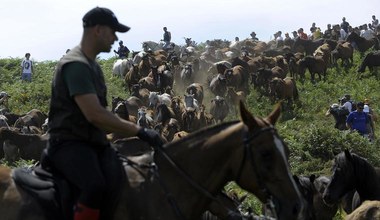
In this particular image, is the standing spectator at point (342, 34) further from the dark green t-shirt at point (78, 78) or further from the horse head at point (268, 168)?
the dark green t-shirt at point (78, 78)

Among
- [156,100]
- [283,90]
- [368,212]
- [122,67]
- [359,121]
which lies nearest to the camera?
[368,212]

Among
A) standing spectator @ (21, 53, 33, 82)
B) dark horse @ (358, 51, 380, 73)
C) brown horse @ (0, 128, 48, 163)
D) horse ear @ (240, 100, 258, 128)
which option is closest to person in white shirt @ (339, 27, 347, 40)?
dark horse @ (358, 51, 380, 73)

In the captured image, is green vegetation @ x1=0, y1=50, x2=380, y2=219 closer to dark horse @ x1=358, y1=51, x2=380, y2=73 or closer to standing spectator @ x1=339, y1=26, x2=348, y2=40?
dark horse @ x1=358, y1=51, x2=380, y2=73

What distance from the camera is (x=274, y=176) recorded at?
239 inches

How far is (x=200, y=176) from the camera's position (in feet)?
20.9

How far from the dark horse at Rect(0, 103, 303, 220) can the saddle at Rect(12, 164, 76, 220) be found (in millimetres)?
44

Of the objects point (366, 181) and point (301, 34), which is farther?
point (301, 34)

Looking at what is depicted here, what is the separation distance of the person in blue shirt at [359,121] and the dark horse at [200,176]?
1665 cm

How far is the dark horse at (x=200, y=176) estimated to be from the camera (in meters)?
6.09

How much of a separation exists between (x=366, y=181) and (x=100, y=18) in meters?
7.61

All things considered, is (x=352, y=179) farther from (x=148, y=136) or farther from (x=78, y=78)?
(x=78, y=78)

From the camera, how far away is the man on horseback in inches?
237

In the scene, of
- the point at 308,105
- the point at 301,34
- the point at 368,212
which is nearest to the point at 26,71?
the point at 308,105

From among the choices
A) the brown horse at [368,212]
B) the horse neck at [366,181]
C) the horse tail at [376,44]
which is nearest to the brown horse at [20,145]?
the horse neck at [366,181]
